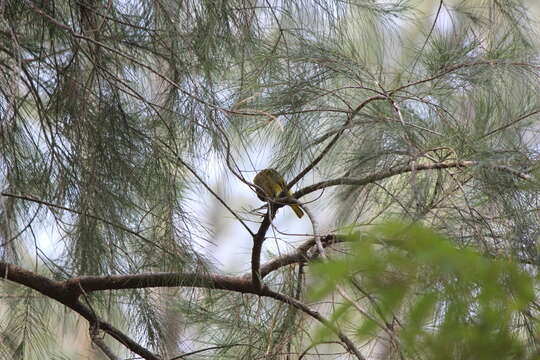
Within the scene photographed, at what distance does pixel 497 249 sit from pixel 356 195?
55cm

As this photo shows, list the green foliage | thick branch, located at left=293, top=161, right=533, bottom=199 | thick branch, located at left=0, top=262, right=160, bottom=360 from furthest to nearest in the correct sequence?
thick branch, located at left=0, top=262, right=160, bottom=360 → thick branch, located at left=293, top=161, right=533, bottom=199 → the green foliage

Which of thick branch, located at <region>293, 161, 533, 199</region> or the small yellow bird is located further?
the small yellow bird

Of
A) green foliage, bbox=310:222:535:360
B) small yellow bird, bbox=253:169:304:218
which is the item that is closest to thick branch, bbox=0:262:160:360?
small yellow bird, bbox=253:169:304:218

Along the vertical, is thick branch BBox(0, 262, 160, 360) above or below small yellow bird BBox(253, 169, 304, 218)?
below

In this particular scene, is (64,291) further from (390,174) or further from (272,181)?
(390,174)

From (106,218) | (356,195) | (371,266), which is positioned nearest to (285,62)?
(356,195)

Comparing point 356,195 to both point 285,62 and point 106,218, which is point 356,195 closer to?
point 285,62

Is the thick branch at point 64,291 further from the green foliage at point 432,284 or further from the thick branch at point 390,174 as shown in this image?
the green foliage at point 432,284

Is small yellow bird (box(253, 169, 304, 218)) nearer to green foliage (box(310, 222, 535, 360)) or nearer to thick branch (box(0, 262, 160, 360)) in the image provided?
thick branch (box(0, 262, 160, 360))

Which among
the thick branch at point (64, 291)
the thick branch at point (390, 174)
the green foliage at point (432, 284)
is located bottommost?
the green foliage at point (432, 284)

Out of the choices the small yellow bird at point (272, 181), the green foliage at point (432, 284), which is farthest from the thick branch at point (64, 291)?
the green foliage at point (432, 284)

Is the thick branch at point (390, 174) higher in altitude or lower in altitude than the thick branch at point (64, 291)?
higher

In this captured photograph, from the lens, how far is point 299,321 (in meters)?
1.65

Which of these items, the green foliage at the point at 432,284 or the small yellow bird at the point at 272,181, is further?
the small yellow bird at the point at 272,181
